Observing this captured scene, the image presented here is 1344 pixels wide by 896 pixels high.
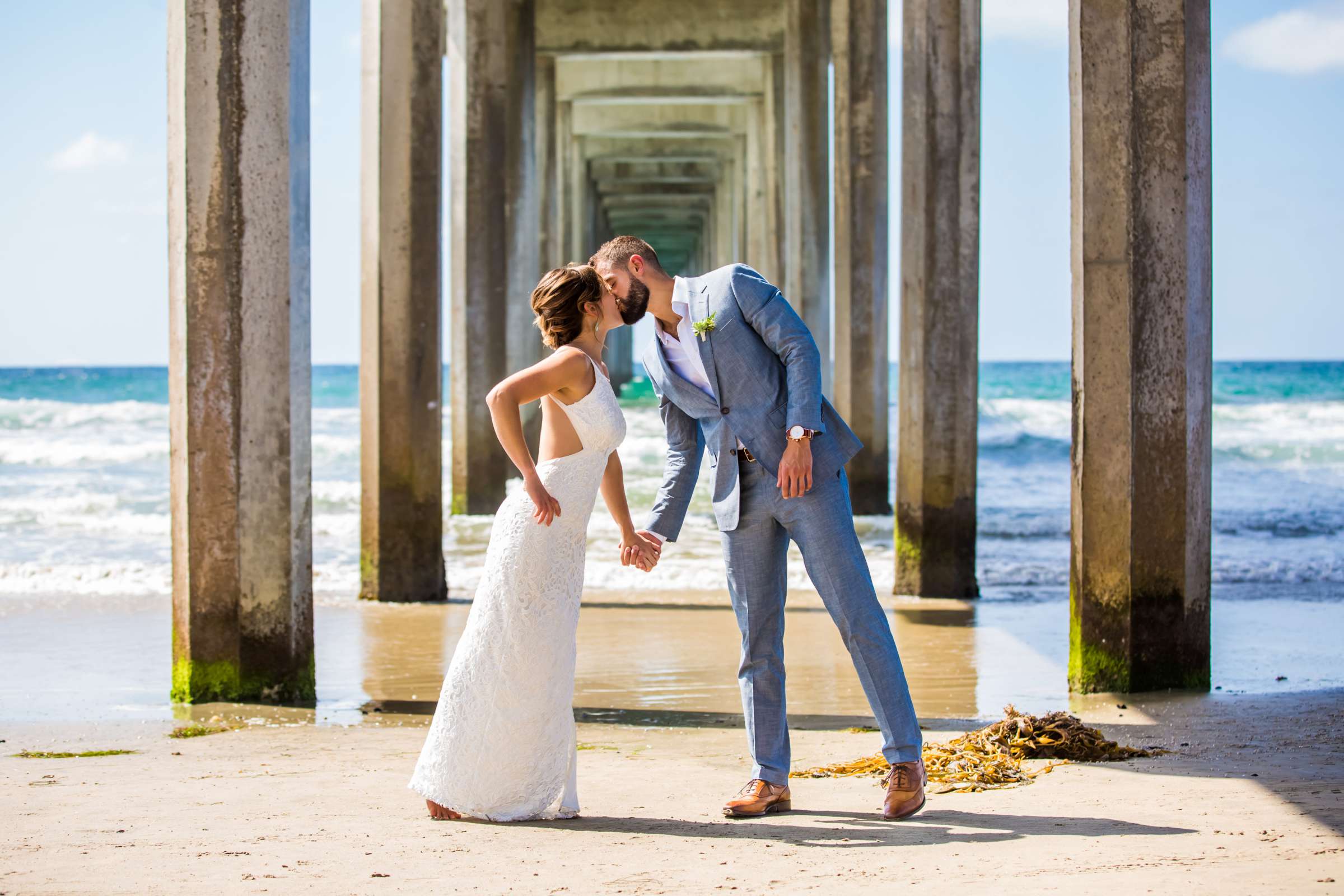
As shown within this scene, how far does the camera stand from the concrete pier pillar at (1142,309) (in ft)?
16.7

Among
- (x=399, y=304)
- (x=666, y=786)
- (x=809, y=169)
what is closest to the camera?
(x=666, y=786)

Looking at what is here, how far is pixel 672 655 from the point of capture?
640cm

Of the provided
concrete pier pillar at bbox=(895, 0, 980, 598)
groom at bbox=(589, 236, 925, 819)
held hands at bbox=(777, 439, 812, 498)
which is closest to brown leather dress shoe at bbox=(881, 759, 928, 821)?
groom at bbox=(589, 236, 925, 819)

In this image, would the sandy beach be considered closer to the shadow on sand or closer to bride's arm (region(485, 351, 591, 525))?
the shadow on sand

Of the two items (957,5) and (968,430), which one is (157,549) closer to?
(968,430)

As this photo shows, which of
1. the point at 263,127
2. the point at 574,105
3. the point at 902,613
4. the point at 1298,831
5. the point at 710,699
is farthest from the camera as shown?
the point at 574,105

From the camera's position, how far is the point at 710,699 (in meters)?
5.41

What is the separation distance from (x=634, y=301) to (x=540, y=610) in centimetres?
85

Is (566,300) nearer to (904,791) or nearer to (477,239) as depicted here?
(904,791)

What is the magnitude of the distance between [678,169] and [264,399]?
90.1 ft

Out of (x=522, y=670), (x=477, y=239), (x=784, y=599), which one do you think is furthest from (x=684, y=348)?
(x=477, y=239)

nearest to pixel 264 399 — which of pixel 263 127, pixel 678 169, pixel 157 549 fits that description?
pixel 263 127

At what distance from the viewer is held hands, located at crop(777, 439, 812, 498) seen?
3365 mm

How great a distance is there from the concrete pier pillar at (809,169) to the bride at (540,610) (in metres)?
11.3
